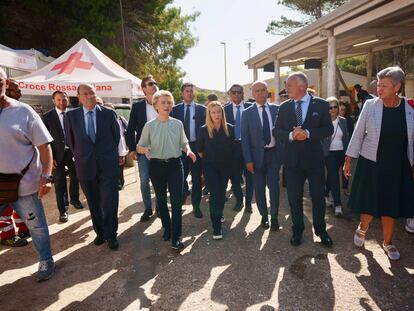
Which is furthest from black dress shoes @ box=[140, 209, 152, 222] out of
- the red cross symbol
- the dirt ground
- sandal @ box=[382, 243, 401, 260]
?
the red cross symbol

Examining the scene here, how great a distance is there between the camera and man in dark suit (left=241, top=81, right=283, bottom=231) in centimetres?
443

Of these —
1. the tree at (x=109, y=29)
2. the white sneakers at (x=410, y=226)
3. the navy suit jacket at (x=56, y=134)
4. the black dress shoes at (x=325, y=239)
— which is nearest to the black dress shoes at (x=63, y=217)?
the navy suit jacket at (x=56, y=134)

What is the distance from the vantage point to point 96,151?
3.93 meters

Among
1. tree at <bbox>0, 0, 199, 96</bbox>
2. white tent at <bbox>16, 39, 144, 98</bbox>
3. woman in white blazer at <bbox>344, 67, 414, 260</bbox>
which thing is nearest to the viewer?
woman in white blazer at <bbox>344, 67, 414, 260</bbox>

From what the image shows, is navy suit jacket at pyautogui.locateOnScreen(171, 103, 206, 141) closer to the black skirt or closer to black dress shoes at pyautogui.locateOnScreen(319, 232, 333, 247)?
black dress shoes at pyautogui.locateOnScreen(319, 232, 333, 247)

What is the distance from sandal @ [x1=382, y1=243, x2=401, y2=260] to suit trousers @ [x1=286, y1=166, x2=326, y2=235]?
68 centimetres

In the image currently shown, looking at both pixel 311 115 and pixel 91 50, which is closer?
pixel 311 115

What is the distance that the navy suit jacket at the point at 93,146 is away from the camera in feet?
12.8

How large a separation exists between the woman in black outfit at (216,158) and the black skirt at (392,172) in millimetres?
1735

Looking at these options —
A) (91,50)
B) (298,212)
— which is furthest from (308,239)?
(91,50)

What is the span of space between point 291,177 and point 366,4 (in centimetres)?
473

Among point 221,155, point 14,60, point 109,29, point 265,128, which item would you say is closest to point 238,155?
point 265,128

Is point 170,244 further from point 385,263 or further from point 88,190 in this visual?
point 385,263

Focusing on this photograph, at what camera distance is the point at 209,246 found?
13.3 ft
